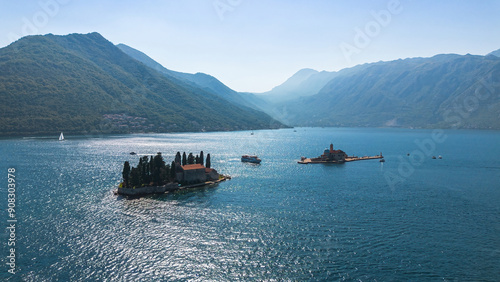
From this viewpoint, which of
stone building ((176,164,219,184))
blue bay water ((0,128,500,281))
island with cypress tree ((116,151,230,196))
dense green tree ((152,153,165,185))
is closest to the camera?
blue bay water ((0,128,500,281))

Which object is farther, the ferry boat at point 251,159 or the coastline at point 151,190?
the ferry boat at point 251,159

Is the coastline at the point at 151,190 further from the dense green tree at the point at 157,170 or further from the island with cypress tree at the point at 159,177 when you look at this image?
the dense green tree at the point at 157,170

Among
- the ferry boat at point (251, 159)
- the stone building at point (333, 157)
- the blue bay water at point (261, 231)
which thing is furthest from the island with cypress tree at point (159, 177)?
the stone building at point (333, 157)

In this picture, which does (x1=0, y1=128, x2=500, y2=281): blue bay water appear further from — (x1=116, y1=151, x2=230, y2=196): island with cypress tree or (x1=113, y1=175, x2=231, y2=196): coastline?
(x1=116, y1=151, x2=230, y2=196): island with cypress tree

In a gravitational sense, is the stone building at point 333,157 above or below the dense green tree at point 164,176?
above

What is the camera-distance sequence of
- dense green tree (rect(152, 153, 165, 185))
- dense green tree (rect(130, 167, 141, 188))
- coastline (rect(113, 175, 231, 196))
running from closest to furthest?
coastline (rect(113, 175, 231, 196)) → dense green tree (rect(130, 167, 141, 188)) → dense green tree (rect(152, 153, 165, 185))

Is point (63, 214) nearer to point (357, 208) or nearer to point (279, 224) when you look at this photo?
point (279, 224)

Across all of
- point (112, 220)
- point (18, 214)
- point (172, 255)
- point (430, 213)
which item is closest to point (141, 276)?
point (172, 255)

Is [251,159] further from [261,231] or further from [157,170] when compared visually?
[261,231]

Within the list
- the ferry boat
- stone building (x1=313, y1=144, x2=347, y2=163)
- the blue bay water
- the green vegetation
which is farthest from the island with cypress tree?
stone building (x1=313, y1=144, x2=347, y2=163)
